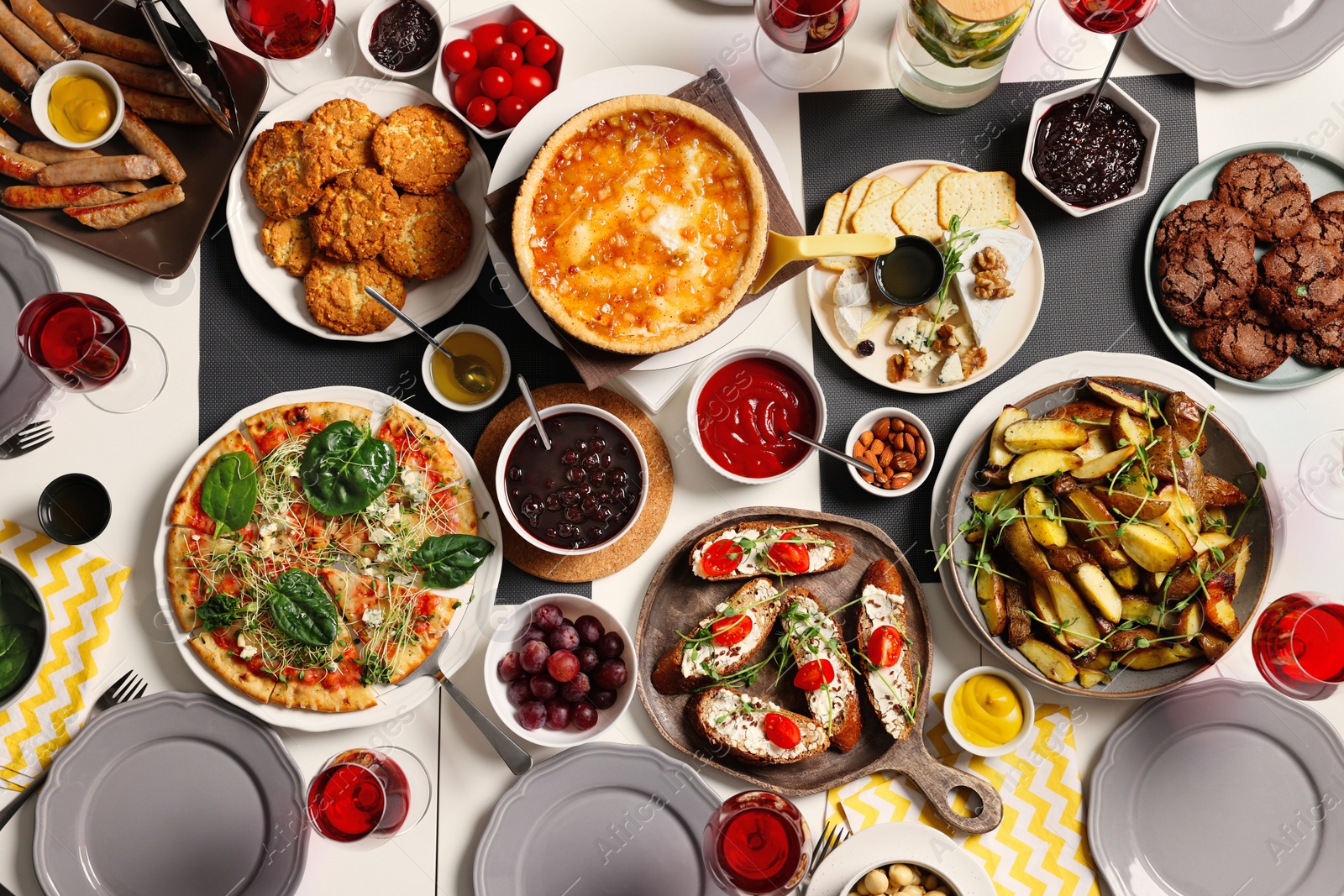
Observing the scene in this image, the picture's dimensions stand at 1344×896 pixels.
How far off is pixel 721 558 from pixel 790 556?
8.6 inches

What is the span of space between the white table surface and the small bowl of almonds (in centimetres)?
14

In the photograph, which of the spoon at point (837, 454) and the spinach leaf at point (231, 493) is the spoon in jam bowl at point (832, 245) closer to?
the spoon at point (837, 454)

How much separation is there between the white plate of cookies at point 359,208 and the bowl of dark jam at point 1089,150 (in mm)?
1835

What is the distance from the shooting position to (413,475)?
8.98 feet

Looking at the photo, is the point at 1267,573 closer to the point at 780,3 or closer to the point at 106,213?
the point at 780,3

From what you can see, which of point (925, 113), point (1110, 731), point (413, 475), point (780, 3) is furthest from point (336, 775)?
point (925, 113)

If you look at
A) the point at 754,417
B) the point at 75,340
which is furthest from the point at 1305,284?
the point at 75,340

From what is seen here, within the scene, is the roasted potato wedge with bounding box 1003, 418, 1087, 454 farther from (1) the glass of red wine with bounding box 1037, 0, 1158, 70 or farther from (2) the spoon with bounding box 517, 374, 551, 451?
(2) the spoon with bounding box 517, 374, 551, 451

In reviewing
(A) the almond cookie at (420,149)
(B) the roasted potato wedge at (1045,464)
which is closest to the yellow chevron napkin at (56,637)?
(A) the almond cookie at (420,149)

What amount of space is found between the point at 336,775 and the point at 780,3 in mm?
2626

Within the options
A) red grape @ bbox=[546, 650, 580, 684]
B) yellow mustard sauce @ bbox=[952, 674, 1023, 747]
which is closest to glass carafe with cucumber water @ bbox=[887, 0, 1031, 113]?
yellow mustard sauce @ bbox=[952, 674, 1023, 747]

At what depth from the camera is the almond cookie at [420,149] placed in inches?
107

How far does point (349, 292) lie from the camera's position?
2.76 metres

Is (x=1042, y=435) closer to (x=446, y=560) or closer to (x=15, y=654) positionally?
(x=446, y=560)
